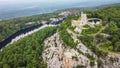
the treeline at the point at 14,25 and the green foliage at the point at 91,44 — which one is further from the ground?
the green foliage at the point at 91,44

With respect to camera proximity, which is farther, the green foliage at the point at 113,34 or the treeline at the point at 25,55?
the treeline at the point at 25,55

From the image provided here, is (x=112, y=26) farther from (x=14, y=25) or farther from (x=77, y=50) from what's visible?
(x=14, y=25)

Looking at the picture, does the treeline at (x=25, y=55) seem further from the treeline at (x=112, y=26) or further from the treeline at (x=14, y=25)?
the treeline at (x=14, y=25)

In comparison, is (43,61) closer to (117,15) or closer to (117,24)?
(117,24)

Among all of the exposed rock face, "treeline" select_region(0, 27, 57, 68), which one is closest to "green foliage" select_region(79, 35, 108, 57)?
the exposed rock face

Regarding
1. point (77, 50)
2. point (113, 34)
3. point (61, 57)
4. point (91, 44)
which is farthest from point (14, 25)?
point (91, 44)

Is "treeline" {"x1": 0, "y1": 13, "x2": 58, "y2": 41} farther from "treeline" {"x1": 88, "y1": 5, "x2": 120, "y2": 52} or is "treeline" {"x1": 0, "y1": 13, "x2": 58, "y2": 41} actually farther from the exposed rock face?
"treeline" {"x1": 88, "y1": 5, "x2": 120, "y2": 52}

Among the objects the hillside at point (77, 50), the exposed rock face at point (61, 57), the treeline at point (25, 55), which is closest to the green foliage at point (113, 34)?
the hillside at point (77, 50)

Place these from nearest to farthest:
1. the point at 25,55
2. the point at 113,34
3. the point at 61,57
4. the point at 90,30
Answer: the point at 61,57 → the point at 113,34 → the point at 90,30 → the point at 25,55

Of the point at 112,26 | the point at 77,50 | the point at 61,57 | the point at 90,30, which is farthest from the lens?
the point at 112,26
